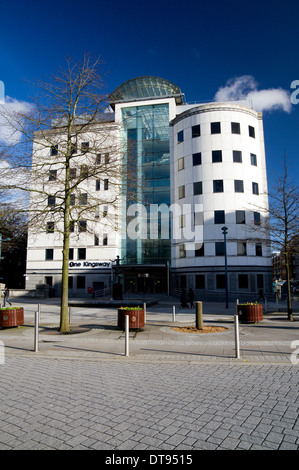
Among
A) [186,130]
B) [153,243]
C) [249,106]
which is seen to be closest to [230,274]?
[153,243]

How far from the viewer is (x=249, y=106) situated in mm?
45156

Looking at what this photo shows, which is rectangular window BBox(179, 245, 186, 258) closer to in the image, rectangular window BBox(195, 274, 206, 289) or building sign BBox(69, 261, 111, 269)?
rectangular window BBox(195, 274, 206, 289)

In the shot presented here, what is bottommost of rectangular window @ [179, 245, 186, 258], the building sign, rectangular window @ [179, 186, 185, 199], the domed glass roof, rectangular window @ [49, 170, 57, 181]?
the building sign

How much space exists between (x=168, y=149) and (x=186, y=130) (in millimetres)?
4380

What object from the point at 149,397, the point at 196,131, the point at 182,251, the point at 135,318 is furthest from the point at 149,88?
the point at 149,397

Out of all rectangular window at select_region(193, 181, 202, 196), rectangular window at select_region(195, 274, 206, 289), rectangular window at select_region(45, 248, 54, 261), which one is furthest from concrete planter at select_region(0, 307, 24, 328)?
rectangular window at select_region(45, 248, 54, 261)

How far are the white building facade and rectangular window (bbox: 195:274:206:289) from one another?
0.12 meters

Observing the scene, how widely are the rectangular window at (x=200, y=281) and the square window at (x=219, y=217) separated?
268 inches

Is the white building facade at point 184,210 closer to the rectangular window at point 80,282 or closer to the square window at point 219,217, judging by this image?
the square window at point 219,217

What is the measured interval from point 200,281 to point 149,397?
3389cm

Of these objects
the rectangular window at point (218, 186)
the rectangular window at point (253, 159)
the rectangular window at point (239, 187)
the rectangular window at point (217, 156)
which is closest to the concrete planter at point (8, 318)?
the rectangular window at point (218, 186)

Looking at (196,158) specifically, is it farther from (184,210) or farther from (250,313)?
(250,313)

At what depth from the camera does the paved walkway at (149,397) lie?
152 inches

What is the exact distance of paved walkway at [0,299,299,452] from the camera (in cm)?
387
